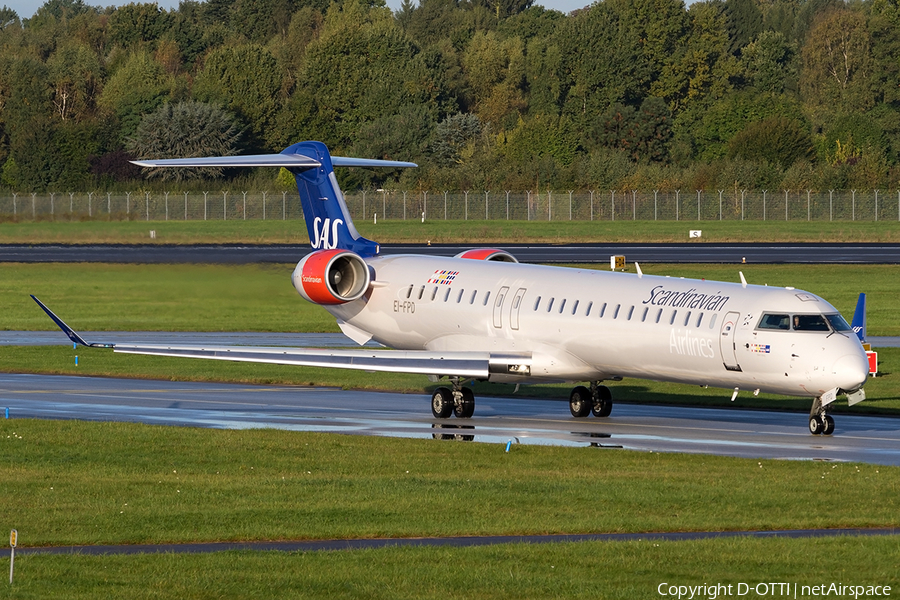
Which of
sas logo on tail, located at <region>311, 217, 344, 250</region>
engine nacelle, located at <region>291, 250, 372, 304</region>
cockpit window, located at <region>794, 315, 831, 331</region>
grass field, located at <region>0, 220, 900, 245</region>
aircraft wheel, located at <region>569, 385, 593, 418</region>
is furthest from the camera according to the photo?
grass field, located at <region>0, 220, 900, 245</region>

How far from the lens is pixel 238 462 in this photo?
70.6 ft

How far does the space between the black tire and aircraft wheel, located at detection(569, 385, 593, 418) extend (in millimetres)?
140

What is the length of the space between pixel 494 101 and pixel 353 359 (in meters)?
121

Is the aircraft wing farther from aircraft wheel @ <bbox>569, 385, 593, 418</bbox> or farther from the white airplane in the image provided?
aircraft wheel @ <bbox>569, 385, 593, 418</bbox>

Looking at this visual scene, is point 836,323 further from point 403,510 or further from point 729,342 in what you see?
point 403,510

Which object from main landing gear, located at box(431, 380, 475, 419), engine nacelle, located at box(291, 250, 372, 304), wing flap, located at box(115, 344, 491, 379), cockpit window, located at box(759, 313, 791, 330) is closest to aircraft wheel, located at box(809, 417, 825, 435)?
cockpit window, located at box(759, 313, 791, 330)

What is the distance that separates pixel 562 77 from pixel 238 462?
121210 millimetres

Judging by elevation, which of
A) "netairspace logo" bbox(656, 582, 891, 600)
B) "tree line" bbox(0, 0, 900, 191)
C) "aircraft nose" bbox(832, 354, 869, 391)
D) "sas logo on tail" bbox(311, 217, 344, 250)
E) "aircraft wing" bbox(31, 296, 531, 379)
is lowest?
"netairspace logo" bbox(656, 582, 891, 600)

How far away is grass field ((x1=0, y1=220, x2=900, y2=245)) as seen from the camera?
265 ft

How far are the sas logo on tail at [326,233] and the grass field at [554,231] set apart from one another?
33.7 m

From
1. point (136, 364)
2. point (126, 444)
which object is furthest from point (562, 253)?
point (126, 444)

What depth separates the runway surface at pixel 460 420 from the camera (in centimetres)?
2402

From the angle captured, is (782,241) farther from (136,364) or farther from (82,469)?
(82,469)

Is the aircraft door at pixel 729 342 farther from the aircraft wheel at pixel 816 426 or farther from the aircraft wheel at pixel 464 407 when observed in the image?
the aircraft wheel at pixel 464 407
